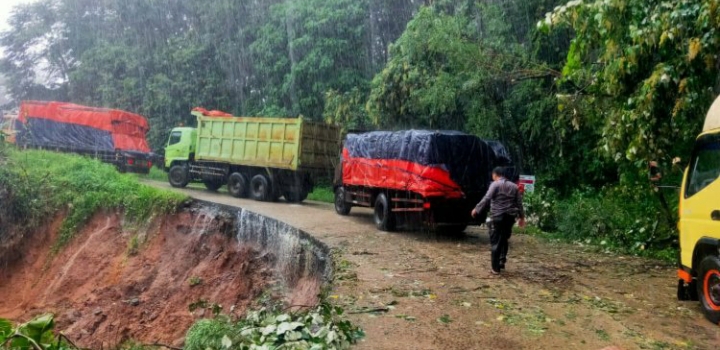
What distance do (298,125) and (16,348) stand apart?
1315 centimetres

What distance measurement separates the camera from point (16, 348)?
3520 mm

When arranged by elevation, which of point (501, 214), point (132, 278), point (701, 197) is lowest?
point (132, 278)

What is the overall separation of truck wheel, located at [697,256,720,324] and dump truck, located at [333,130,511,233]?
544cm

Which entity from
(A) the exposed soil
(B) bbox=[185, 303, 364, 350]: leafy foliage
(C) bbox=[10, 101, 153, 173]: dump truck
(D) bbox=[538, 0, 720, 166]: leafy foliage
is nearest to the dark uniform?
(D) bbox=[538, 0, 720, 166]: leafy foliage

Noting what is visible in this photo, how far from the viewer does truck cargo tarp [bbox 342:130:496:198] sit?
11.2 meters

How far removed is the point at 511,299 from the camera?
22.5 feet

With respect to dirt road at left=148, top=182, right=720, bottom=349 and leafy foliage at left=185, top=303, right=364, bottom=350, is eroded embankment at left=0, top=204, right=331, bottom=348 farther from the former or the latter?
leafy foliage at left=185, top=303, right=364, bottom=350

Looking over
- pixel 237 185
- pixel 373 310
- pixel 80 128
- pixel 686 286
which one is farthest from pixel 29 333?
pixel 80 128

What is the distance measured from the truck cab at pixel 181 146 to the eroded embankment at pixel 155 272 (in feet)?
12.9

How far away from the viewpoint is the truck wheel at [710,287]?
5.89m

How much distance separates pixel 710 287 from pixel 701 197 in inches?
36.9

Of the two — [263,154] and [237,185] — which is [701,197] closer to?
[263,154]

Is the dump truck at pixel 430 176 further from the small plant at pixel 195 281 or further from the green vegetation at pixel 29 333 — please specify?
the green vegetation at pixel 29 333

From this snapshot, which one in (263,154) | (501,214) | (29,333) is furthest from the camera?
(263,154)
